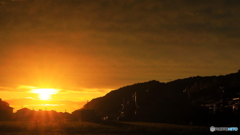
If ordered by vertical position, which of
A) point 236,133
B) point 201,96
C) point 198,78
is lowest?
point 236,133

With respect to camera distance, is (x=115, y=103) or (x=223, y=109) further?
(x=115, y=103)

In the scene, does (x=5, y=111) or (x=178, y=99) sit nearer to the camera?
(x=178, y=99)

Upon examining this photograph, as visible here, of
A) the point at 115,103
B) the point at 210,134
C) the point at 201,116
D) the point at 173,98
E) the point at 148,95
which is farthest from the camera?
the point at 115,103

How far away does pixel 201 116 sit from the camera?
61875 millimetres

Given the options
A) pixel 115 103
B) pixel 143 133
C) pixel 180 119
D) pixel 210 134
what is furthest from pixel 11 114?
pixel 210 134

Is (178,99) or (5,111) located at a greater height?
(178,99)

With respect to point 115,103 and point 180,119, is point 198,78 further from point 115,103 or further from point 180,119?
point 180,119

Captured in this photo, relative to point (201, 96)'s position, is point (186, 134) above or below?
below

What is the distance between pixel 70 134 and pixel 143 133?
10692mm

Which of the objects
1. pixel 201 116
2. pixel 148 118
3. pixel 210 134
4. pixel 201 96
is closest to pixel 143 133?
pixel 210 134

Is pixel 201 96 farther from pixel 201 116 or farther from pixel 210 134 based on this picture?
pixel 210 134

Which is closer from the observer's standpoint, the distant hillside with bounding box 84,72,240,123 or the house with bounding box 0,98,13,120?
the distant hillside with bounding box 84,72,240,123

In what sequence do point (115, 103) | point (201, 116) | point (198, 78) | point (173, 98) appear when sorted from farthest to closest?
point (115, 103)
point (198, 78)
point (173, 98)
point (201, 116)

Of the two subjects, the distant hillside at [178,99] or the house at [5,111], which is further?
the house at [5,111]
